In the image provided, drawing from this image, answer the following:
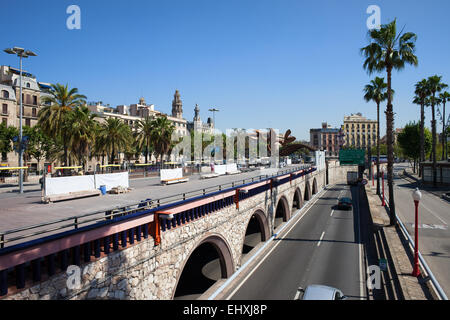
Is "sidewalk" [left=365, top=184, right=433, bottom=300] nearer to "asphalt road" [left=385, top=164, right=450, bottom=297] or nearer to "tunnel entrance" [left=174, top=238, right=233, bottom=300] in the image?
"asphalt road" [left=385, top=164, right=450, bottom=297]

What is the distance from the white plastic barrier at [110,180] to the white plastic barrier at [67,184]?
0.60m

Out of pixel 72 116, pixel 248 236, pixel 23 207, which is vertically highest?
pixel 72 116

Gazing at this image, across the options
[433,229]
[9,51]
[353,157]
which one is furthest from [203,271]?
[353,157]

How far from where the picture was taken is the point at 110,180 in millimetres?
21562

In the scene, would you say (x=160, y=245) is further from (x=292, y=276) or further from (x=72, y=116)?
(x=72, y=116)

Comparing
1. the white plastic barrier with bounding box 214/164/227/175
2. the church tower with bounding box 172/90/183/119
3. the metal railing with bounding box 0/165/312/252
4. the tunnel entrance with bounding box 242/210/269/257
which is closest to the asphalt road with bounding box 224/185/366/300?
the tunnel entrance with bounding box 242/210/269/257

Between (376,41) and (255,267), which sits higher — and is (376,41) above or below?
above

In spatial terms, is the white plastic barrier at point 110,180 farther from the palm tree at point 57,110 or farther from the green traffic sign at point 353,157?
the green traffic sign at point 353,157

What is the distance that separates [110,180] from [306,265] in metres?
16.5
